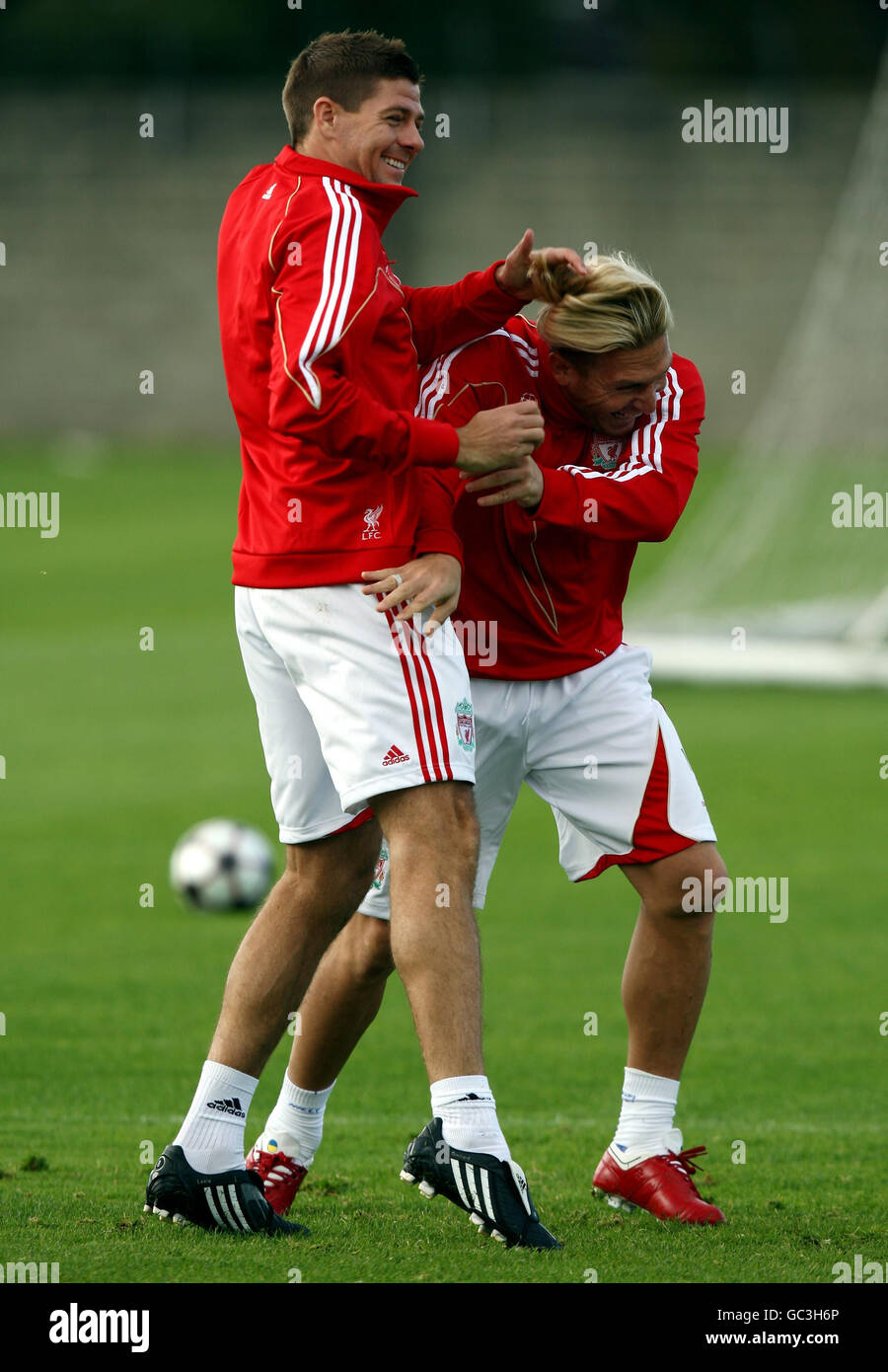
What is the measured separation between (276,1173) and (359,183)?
7.55 ft

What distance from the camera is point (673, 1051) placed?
4.66 meters

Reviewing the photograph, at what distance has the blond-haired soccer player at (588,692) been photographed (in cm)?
446

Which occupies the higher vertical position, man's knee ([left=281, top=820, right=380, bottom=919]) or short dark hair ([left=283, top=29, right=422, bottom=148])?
short dark hair ([left=283, top=29, right=422, bottom=148])

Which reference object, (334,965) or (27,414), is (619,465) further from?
(27,414)

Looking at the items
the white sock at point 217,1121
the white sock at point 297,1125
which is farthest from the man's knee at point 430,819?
the white sock at point 297,1125

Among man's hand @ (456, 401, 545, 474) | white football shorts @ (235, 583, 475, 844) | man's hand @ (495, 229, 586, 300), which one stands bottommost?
white football shorts @ (235, 583, 475, 844)

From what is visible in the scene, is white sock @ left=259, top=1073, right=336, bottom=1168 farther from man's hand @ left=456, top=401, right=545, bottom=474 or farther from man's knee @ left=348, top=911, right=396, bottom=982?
man's hand @ left=456, top=401, right=545, bottom=474

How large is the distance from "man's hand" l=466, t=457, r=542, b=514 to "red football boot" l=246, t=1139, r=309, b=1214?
165 centimetres

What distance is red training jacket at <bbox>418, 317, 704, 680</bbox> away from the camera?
15.2ft

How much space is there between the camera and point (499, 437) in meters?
4.19

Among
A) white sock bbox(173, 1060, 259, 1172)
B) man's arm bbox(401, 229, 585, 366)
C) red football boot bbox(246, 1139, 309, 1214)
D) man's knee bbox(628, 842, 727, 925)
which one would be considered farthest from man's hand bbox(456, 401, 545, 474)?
red football boot bbox(246, 1139, 309, 1214)

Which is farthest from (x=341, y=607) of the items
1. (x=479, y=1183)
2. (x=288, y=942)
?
(x=479, y=1183)

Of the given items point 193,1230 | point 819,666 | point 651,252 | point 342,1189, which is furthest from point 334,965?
point 651,252

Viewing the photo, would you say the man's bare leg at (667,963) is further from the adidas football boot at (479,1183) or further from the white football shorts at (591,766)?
the adidas football boot at (479,1183)
